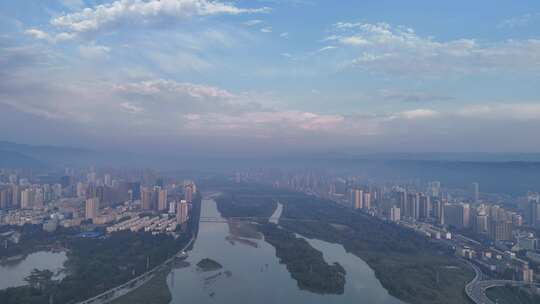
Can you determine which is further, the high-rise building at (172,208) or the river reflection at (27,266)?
the high-rise building at (172,208)

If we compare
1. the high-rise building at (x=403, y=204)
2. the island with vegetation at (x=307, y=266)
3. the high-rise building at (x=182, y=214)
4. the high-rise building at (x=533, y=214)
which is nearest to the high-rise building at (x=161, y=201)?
the high-rise building at (x=182, y=214)

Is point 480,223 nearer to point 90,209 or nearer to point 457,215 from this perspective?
point 457,215

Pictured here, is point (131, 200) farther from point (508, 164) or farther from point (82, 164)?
point (82, 164)

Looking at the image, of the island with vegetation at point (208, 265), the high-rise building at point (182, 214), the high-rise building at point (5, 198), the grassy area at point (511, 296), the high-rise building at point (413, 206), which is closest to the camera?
the grassy area at point (511, 296)

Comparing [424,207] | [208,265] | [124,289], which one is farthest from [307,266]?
[424,207]

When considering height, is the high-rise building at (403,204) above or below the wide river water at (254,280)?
above

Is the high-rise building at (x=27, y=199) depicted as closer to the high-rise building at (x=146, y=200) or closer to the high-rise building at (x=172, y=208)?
the high-rise building at (x=146, y=200)
